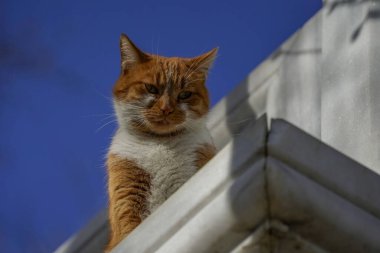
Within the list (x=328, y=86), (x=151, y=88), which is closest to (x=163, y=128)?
(x=151, y=88)

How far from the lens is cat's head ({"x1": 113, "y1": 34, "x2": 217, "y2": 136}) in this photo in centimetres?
311

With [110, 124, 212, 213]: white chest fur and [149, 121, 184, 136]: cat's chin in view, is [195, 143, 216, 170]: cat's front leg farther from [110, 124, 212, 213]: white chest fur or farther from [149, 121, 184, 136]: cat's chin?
[149, 121, 184, 136]: cat's chin

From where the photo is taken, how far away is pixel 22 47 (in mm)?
1947

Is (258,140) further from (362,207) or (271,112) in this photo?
(271,112)

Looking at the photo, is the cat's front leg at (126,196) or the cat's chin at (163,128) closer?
the cat's front leg at (126,196)

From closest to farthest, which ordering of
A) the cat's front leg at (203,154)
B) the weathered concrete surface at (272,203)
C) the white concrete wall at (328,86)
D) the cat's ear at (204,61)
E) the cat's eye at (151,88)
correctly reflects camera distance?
the weathered concrete surface at (272,203)
the white concrete wall at (328,86)
the cat's front leg at (203,154)
the cat's eye at (151,88)
the cat's ear at (204,61)

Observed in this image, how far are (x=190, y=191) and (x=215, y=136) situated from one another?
1.70m

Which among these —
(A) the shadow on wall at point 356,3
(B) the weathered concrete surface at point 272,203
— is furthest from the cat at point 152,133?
(B) the weathered concrete surface at point 272,203

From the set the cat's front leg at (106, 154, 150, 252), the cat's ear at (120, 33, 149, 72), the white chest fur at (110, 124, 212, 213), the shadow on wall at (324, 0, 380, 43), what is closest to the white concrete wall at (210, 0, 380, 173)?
the shadow on wall at (324, 0, 380, 43)

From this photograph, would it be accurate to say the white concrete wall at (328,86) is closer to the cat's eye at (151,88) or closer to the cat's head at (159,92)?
the cat's head at (159,92)

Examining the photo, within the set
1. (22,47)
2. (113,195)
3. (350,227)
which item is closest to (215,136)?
(113,195)

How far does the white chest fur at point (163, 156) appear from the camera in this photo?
293 centimetres

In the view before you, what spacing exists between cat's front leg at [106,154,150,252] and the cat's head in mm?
203

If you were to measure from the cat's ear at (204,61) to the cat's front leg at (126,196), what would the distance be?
0.54m
